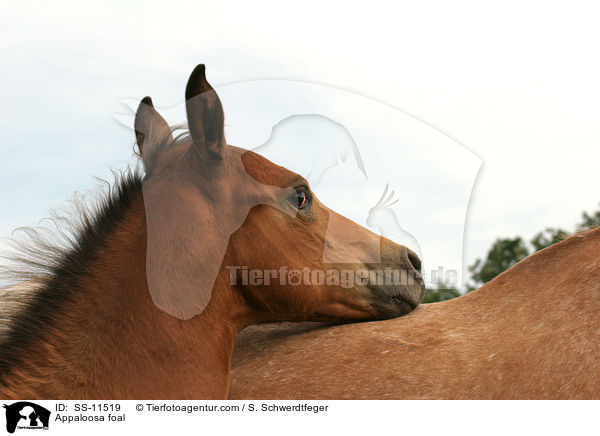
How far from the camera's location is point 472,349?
10.2ft

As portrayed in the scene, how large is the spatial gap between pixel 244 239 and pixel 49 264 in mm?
1099

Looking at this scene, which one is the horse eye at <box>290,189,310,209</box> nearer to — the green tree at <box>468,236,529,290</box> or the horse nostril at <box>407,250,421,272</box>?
the horse nostril at <box>407,250,421,272</box>

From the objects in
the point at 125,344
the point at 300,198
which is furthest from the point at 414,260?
the point at 125,344

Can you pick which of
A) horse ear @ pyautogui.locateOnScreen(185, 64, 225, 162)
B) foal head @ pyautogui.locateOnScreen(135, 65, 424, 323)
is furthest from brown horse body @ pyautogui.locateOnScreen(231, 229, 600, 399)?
horse ear @ pyautogui.locateOnScreen(185, 64, 225, 162)

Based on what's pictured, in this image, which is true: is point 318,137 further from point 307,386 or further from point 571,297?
point 571,297

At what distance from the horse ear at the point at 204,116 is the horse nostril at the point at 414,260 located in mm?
1446

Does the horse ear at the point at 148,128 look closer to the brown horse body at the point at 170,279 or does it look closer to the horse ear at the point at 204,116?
the brown horse body at the point at 170,279

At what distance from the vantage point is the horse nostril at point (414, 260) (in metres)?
3.47

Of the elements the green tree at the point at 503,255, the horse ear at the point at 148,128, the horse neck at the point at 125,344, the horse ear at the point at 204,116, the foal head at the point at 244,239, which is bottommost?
the horse neck at the point at 125,344

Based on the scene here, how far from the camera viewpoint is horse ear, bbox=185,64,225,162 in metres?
2.61

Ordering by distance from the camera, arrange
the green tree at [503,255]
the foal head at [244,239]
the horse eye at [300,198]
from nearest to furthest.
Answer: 1. the foal head at [244,239]
2. the horse eye at [300,198]
3. the green tree at [503,255]
